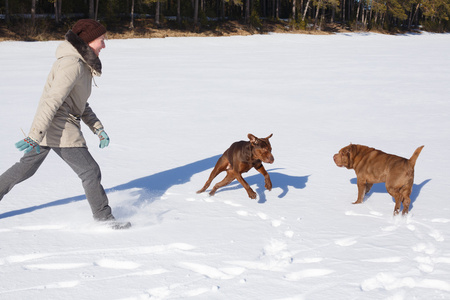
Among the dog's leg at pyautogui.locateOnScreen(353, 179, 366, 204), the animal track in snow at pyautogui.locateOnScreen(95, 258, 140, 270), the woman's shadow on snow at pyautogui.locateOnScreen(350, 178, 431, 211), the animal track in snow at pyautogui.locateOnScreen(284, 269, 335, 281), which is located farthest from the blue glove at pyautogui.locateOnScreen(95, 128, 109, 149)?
the woman's shadow on snow at pyautogui.locateOnScreen(350, 178, 431, 211)

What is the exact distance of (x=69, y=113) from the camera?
4270 millimetres

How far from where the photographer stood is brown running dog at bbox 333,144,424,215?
191 inches

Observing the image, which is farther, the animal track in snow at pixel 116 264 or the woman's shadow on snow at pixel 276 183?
the woman's shadow on snow at pixel 276 183

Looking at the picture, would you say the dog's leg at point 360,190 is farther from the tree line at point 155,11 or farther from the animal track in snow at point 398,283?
the tree line at point 155,11

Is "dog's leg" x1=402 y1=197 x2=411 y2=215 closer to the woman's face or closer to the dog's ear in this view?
the dog's ear

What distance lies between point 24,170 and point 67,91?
955 millimetres

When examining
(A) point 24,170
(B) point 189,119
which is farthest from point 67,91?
(B) point 189,119

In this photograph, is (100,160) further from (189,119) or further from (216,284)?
(216,284)

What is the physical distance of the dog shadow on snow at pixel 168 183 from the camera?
18.1ft

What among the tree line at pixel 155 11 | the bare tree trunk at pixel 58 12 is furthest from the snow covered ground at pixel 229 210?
the tree line at pixel 155 11

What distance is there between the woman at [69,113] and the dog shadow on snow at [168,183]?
3.20ft

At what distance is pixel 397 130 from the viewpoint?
9.91 m

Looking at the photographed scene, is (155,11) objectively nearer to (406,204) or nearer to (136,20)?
(136,20)

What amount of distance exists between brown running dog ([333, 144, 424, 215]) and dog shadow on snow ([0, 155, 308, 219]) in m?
1.01
